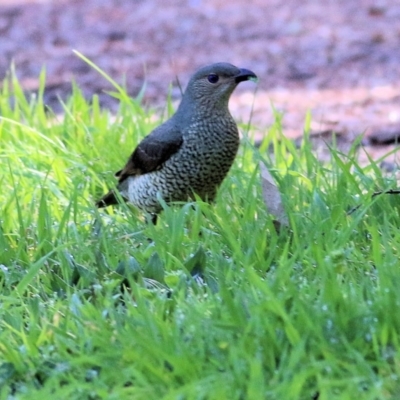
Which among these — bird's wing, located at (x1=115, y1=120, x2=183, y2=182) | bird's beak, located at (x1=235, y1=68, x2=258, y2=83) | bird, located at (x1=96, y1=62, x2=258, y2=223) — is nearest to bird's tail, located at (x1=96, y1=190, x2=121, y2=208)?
bird, located at (x1=96, y1=62, x2=258, y2=223)

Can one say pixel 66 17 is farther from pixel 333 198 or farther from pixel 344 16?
pixel 333 198

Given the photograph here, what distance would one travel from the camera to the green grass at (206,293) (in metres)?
3.14

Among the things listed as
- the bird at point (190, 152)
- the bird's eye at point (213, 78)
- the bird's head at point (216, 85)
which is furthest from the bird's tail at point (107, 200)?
the bird's eye at point (213, 78)

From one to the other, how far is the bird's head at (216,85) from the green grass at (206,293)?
1.50ft

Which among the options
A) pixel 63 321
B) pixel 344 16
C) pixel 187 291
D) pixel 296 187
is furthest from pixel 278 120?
pixel 344 16

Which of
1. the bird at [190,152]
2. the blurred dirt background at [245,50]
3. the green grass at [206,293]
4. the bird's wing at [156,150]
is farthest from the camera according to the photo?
the blurred dirt background at [245,50]

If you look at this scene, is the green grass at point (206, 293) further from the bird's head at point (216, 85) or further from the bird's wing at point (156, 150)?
the bird's head at point (216, 85)

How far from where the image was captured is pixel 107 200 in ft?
17.5

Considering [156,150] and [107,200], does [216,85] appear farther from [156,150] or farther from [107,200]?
[107,200]

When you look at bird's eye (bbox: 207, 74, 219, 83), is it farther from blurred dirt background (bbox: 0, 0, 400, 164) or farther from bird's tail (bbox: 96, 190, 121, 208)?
blurred dirt background (bbox: 0, 0, 400, 164)

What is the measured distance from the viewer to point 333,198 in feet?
15.8

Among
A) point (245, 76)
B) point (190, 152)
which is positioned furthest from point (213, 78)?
point (190, 152)

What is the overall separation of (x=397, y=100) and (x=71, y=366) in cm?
566

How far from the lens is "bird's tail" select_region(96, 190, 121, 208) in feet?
17.4
